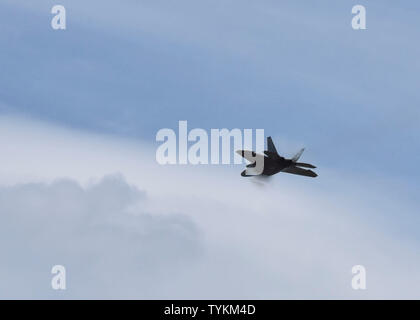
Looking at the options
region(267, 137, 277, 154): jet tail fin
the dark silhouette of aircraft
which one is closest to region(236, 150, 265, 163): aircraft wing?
the dark silhouette of aircraft

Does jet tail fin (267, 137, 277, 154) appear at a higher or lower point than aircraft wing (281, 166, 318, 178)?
higher

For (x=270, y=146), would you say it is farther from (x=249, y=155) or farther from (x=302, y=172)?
(x=302, y=172)

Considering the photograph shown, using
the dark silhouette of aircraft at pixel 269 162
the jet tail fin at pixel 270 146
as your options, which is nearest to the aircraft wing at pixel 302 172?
the dark silhouette of aircraft at pixel 269 162

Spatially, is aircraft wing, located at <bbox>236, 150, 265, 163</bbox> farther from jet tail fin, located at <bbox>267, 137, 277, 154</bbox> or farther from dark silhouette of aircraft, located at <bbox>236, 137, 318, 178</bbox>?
jet tail fin, located at <bbox>267, 137, 277, 154</bbox>

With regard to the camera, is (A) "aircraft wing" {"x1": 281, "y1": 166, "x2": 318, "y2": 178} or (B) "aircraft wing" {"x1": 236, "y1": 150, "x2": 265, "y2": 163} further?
(A) "aircraft wing" {"x1": 281, "y1": 166, "x2": 318, "y2": 178}

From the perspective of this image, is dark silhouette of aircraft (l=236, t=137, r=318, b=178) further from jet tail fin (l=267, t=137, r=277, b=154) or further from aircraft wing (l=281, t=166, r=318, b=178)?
aircraft wing (l=281, t=166, r=318, b=178)

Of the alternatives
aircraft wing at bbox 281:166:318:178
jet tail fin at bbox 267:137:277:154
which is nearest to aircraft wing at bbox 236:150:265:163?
jet tail fin at bbox 267:137:277:154

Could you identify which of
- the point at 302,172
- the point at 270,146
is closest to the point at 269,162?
the point at 270,146
